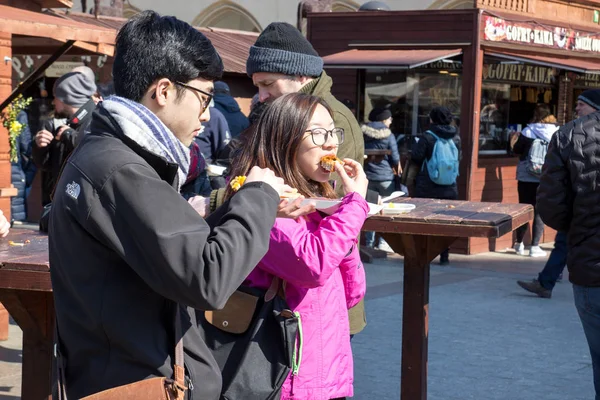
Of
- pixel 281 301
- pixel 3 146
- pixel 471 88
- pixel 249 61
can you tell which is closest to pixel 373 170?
pixel 471 88

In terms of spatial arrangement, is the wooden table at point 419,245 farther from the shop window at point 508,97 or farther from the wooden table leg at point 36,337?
the shop window at point 508,97

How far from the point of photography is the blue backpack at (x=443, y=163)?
10898mm

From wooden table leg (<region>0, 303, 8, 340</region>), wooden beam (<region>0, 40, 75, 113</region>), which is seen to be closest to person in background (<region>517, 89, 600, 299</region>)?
wooden beam (<region>0, 40, 75, 113</region>)

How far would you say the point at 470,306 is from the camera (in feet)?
29.3

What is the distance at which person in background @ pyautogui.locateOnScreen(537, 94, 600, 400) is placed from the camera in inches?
185

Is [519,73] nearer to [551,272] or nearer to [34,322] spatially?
[551,272]

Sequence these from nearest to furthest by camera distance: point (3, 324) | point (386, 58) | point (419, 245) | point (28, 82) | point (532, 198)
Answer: point (419, 245)
point (3, 324)
point (28, 82)
point (532, 198)
point (386, 58)

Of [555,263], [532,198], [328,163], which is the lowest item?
[555,263]

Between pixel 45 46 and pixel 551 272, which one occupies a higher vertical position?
pixel 45 46

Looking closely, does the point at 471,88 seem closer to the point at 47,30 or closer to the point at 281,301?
the point at 47,30

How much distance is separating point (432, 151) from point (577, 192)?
243 inches

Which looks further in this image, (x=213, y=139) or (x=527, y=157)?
(x=527, y=157)

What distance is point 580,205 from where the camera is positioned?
4.85 m

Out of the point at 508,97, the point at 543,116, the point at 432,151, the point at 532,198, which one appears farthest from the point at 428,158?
the point at 508,97
